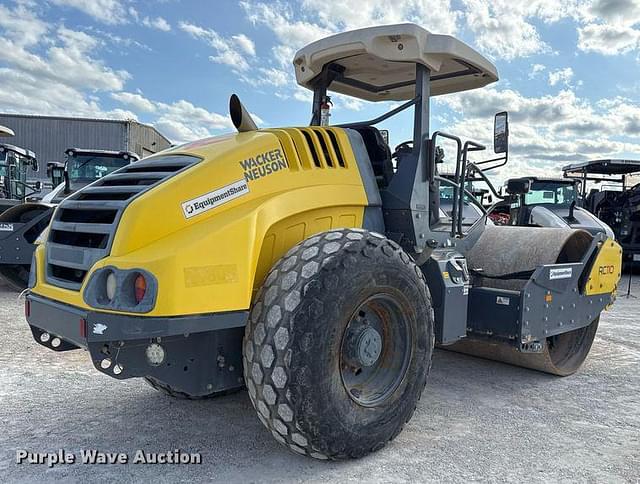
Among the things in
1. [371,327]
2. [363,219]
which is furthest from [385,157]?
[371,327]

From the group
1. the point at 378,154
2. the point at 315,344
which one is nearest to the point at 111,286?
the point at 315,344

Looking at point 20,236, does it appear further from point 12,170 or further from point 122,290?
point 122,290

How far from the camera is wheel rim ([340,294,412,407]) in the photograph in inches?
120

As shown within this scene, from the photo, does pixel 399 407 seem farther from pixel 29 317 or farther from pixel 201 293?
pixel 29 317

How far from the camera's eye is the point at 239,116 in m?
3.57

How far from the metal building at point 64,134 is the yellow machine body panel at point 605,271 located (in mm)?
29207

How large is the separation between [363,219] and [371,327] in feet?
2.57

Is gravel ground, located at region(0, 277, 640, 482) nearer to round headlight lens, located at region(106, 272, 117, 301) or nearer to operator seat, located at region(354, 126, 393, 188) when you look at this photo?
round headlight lens, located at region(106, 272, 117, 301)

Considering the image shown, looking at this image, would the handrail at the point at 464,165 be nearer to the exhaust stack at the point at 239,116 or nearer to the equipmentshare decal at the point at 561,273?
the equipmentshare decal at the point at 561,273

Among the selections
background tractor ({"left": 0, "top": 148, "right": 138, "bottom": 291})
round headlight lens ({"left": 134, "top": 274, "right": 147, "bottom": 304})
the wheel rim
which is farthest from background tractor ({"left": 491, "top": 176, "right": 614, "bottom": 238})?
round headlight lens ({"left": 134, "top": 274, "right": 147, "bottom": 304})

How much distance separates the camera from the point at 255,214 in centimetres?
284

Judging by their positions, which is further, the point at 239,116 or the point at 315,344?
the point at 239,116

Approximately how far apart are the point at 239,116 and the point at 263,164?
603mm

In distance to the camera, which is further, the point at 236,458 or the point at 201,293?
the point at 236,458
